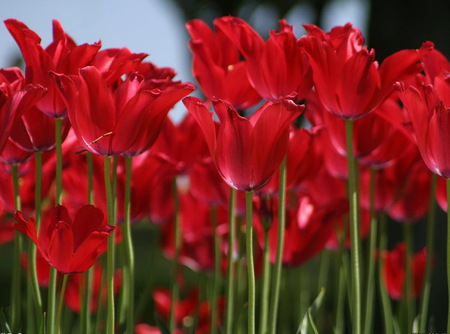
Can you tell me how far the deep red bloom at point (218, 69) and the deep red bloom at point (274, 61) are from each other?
4.3 inches

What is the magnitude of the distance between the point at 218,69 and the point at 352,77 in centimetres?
26

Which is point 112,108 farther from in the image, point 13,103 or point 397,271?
point 397,271

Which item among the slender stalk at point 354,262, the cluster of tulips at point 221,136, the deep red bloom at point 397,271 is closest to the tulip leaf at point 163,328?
the cluster of tulips at point 221,136

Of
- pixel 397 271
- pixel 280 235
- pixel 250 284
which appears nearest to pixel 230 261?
pixel 280 235

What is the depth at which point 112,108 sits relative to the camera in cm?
87

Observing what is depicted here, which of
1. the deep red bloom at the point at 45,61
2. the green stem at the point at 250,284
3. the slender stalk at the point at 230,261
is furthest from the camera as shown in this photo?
the slender stalk at the point at 230,261

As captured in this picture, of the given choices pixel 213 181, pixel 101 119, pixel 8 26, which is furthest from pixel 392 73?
pixel 213 181

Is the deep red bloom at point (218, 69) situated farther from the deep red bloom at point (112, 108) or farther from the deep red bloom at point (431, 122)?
the deep red bloom at point (431, 122)

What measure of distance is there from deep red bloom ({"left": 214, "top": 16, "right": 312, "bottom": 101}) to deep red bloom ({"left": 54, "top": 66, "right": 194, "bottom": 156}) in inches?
6.5

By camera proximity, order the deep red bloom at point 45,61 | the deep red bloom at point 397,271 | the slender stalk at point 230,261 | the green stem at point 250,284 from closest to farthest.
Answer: the green stem at point 250,284
the deep red bloom at point 45,61
the slender stalk at point 230,261
the deep red bloom at point 397,271

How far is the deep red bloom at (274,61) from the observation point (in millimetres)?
971

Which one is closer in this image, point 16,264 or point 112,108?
point 112,108

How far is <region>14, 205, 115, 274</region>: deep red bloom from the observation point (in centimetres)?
83

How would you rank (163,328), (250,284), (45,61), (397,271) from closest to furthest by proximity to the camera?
(250,284), (45,61), (163,328), (397,271)
